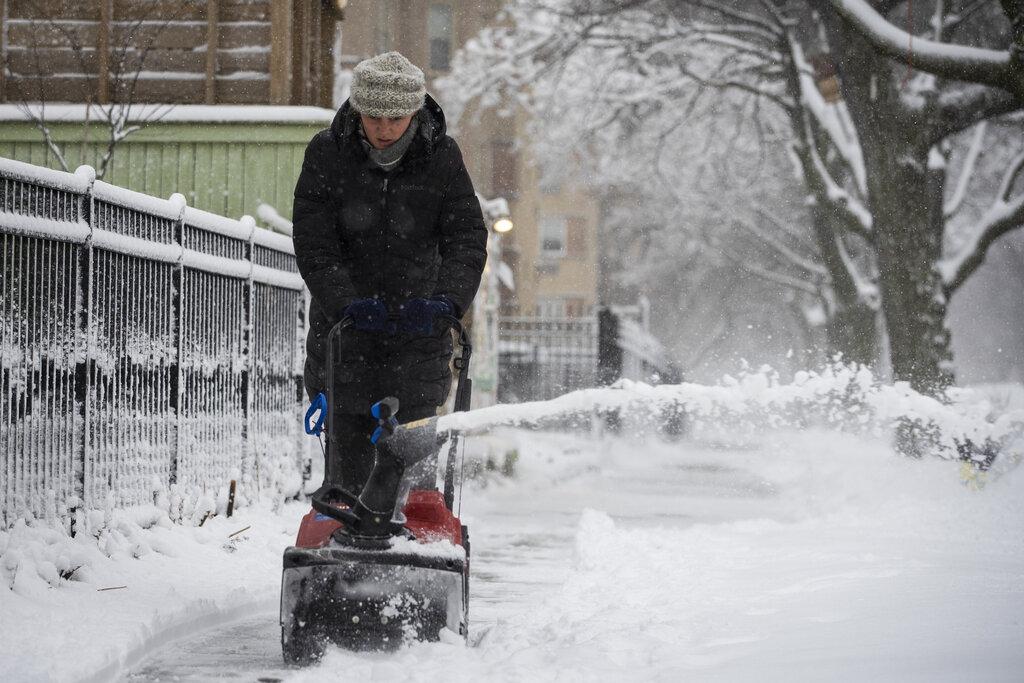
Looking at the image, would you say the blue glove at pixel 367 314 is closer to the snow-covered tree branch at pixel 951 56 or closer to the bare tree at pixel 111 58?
the snow-covered tree branch at pixel 951 56

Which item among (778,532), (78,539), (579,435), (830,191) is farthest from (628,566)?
(579,435)

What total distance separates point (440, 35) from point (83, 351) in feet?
107

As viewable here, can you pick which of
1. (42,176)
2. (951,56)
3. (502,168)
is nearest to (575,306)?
(502,168)

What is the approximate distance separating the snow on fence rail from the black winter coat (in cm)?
177

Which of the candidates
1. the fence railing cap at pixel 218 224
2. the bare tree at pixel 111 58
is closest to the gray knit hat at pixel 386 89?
the fence railing cap at pixel 218 224

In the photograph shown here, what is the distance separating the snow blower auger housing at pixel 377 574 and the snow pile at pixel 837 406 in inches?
10.0

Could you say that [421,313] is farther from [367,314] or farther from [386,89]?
[386,89]

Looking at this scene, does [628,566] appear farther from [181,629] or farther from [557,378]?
[557,378]

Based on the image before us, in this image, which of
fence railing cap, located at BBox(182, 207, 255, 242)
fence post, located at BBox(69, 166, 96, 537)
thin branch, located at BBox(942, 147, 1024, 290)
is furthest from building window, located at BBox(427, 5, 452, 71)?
fence post, located at BBox(69, 166, 96, 537)

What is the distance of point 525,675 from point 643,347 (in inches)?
955

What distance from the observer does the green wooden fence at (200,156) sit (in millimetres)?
12156

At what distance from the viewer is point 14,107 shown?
12.3 metres

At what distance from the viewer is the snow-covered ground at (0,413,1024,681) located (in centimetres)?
396

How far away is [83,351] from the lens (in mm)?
6398
